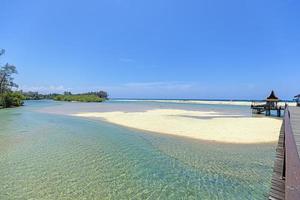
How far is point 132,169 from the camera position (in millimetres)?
9977

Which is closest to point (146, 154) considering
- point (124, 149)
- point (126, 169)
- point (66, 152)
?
point (124, 149)

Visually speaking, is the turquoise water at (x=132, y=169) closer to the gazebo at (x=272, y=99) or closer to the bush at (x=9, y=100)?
the gazebo at (x=272, y=99)

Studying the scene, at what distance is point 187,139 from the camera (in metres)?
16.3

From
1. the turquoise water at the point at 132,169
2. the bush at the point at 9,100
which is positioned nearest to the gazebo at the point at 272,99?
the turquoise water at the point at 132,169

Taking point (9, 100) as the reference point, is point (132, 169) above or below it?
below

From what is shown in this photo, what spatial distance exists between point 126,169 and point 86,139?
714 centimetres

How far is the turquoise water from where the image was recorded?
7.71 metres

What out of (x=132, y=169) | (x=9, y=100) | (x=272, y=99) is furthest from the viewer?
(x=9, y=100)

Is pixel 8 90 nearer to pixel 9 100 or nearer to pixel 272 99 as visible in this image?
pixel 9 100

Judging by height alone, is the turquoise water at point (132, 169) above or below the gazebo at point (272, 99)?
below

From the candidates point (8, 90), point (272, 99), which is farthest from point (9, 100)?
point (272, 99)

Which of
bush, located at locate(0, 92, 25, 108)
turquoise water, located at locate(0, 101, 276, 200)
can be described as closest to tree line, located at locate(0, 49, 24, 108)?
bush, located at locate(0, 92, 25, 108)

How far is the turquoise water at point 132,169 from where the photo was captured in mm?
7711

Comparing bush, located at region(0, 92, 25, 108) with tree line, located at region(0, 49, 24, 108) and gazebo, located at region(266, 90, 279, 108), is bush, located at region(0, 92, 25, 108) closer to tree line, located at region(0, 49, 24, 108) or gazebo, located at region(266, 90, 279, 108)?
tree line, located at region(0, 49, 24, 108)
